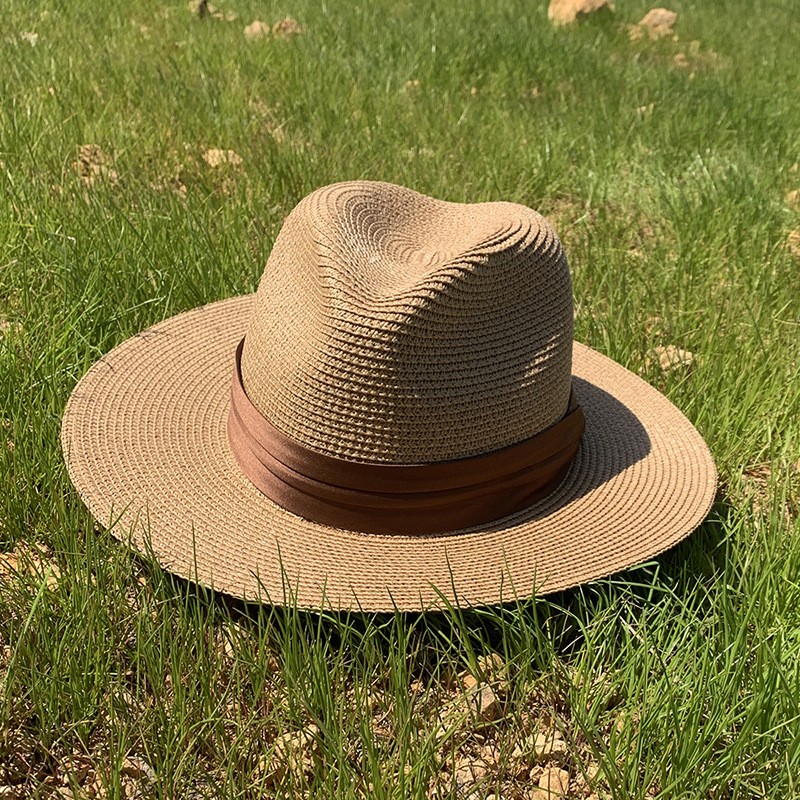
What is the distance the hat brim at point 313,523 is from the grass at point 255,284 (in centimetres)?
7

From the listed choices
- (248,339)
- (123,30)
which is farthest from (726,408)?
(123,30)

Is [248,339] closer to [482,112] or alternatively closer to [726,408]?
[726,408]

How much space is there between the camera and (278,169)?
146 inches

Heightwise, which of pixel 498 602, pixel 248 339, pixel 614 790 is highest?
pixel 248 339

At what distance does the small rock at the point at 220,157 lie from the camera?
3859 mm

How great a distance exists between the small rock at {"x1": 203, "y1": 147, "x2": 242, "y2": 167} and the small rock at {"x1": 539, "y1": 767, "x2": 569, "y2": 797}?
2921 mm

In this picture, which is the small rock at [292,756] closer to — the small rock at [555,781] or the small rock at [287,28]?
the small rock at [555,781]

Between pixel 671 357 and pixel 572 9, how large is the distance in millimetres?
6380

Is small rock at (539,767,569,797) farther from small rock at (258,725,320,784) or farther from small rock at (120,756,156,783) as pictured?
small rock at (120,756,156,783)

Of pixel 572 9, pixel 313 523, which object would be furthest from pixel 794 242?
pixel 572 9

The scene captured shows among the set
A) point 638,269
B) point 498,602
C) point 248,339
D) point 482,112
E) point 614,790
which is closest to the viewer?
point 614,790

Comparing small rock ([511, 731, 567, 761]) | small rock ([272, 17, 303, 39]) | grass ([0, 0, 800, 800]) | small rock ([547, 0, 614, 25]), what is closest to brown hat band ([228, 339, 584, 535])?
grass ([0, 0, 800, 800])

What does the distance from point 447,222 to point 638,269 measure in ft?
5.14

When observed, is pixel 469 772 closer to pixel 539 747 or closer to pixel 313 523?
pixel 539 747
